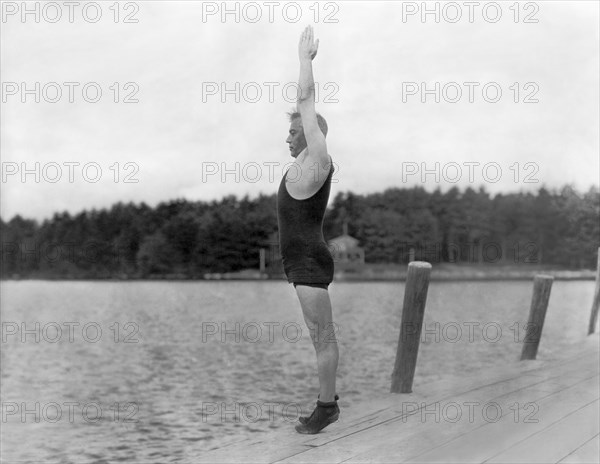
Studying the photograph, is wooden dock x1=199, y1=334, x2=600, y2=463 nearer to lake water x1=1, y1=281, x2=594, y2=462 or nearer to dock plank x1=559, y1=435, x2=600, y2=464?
dock plank x1=559, y1=435, x2=600, y2=464

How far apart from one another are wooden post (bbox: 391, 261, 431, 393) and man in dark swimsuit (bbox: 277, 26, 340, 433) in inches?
113

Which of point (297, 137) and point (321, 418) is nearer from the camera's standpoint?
point (297, 137)

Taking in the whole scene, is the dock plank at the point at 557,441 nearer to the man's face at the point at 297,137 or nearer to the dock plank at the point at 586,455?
the dock plank at the point at 586,455

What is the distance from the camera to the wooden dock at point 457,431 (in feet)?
12.8

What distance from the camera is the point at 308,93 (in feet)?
11.1

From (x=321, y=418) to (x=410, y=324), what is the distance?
264cm

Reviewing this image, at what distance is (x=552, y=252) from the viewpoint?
76.6 metres

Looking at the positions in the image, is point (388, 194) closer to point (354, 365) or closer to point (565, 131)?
Result: point (354, 365)

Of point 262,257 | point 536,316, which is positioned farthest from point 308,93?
point 262,257

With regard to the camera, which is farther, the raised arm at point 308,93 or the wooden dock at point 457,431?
the wooden dock at point 457,431

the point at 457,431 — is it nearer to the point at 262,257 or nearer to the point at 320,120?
the point at 320,120

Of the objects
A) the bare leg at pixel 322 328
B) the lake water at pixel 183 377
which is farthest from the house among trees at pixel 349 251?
the bare leg at pixel 322 328

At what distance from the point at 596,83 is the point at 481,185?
11198 centimetres

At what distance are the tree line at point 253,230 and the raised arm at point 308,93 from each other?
3676 inches
